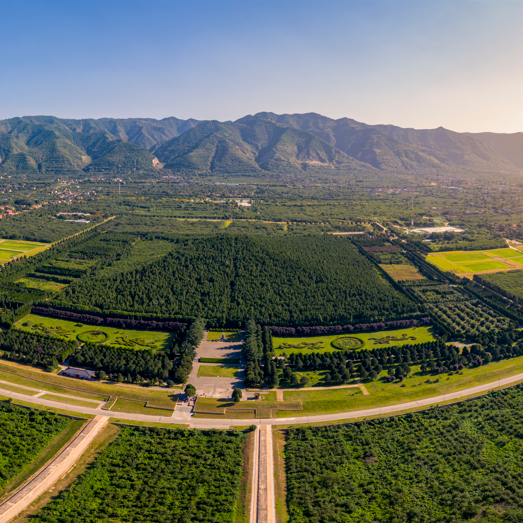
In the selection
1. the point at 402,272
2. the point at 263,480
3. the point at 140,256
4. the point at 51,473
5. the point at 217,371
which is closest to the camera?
the point at 51,473

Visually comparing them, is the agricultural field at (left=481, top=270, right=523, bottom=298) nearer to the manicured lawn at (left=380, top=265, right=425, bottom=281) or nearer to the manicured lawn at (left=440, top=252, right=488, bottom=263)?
the manicured lawn at (left=440, top=252, right=488, bottom=263)

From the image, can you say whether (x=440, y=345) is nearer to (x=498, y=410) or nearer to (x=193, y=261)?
(x=498, y=410)

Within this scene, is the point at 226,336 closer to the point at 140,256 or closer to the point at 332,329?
the point at 332,329

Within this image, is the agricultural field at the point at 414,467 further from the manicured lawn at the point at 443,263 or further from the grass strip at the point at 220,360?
the manicured lawn at the point at 443,263

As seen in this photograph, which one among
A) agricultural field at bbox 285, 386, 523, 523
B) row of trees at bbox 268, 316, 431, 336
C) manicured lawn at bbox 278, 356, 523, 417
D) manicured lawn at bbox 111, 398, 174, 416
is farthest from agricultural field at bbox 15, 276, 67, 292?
agricultural field at bbox 285, 386, 523, 523

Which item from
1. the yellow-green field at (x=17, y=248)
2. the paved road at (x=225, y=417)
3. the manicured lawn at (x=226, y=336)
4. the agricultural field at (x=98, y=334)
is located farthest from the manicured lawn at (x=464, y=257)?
the yellow-green field at (x=17, y=248)

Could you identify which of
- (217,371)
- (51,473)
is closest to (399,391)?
(217,371)
